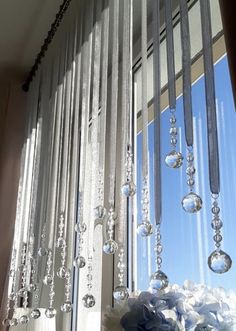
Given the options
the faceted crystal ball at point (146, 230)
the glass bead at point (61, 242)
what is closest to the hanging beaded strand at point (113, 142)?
the faceted crystal ball at point (146, 230)

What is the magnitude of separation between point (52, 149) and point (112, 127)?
Result: 20.2 inches

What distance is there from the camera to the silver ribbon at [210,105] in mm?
878

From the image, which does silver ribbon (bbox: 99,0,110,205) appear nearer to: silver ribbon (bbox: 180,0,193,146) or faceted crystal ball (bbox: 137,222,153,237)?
faceted crystal ball (bbox: 137,222,153,237)

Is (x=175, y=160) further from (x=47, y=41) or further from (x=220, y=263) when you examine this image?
(x=47, y=41)

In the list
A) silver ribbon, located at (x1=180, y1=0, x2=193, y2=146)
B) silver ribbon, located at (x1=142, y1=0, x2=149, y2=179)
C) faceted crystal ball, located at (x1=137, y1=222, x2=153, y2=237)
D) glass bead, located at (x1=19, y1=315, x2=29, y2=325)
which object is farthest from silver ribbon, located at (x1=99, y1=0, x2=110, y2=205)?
glass bead, located at (x1=19, y1=315, x2=29, y2=325)

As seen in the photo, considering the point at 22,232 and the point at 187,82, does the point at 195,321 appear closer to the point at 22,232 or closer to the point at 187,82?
the point at 187,82

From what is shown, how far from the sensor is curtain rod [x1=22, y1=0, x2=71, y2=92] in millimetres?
1934

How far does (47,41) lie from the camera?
209 centimetres

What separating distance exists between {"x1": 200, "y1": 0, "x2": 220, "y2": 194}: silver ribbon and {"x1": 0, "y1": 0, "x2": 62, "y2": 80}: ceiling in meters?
1.11

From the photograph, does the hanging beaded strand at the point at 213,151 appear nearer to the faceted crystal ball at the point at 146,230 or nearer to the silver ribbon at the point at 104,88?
the faceted crystal ball at the point at 146,230

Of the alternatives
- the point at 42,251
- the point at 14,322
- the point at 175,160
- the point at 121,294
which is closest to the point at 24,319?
the point at 14,322

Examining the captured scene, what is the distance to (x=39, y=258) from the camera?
1.69 meters

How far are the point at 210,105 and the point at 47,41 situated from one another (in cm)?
133

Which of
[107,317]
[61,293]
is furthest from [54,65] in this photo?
[107,317]
